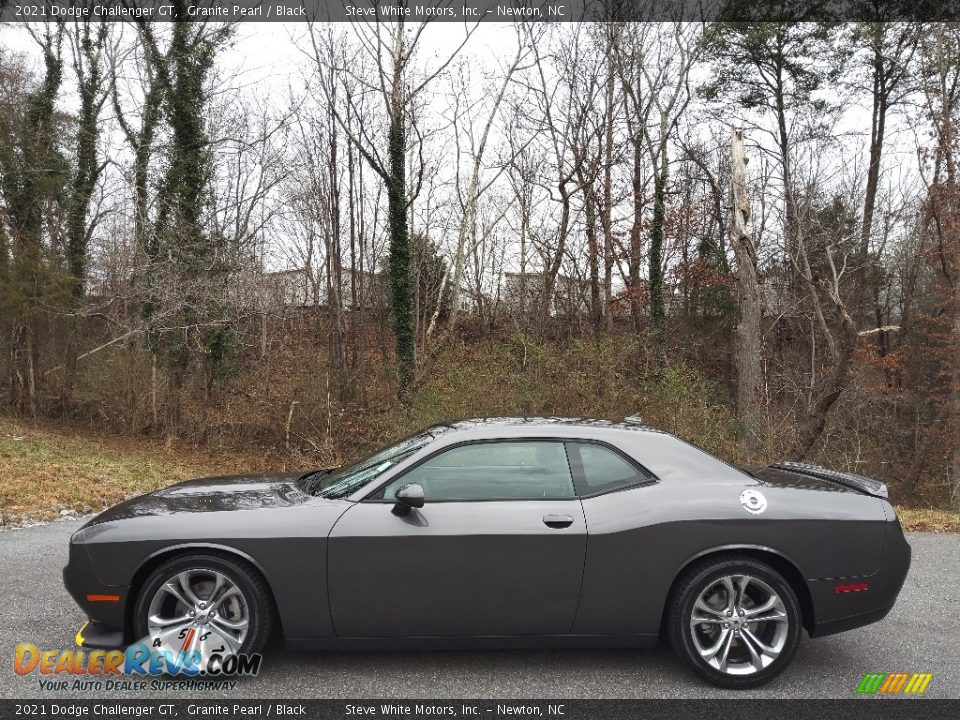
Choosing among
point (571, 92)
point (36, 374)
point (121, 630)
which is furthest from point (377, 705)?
point (571, 92)

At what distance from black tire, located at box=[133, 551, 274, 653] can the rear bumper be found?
288cm

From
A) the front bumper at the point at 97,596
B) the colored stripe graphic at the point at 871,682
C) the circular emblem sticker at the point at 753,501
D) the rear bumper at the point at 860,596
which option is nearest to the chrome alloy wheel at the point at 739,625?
the rear bumper at the point at 860,596

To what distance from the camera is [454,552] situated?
3.52 m

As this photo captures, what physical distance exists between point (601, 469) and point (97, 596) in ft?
8.95

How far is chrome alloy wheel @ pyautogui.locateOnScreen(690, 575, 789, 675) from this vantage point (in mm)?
3543

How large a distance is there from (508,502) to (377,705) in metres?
1.17

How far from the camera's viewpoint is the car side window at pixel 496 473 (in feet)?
12.2

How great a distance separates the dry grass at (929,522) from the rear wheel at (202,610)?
744cm

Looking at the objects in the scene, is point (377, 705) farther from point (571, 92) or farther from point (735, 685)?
point (571, 92)

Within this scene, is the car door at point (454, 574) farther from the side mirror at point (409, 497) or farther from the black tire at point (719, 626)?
the black tire at point (719, 626)

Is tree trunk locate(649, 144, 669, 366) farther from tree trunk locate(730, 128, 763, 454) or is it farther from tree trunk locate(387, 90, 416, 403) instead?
tree trunk locate(387, 90, 416, 403)

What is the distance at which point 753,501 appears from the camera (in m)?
3.69

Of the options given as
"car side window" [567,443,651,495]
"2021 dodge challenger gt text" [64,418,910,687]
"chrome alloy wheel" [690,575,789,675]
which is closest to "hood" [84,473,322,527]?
"2021 dodge challenger gt text" [64,418,910,687]

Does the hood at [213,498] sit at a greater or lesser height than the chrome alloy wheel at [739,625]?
greater
